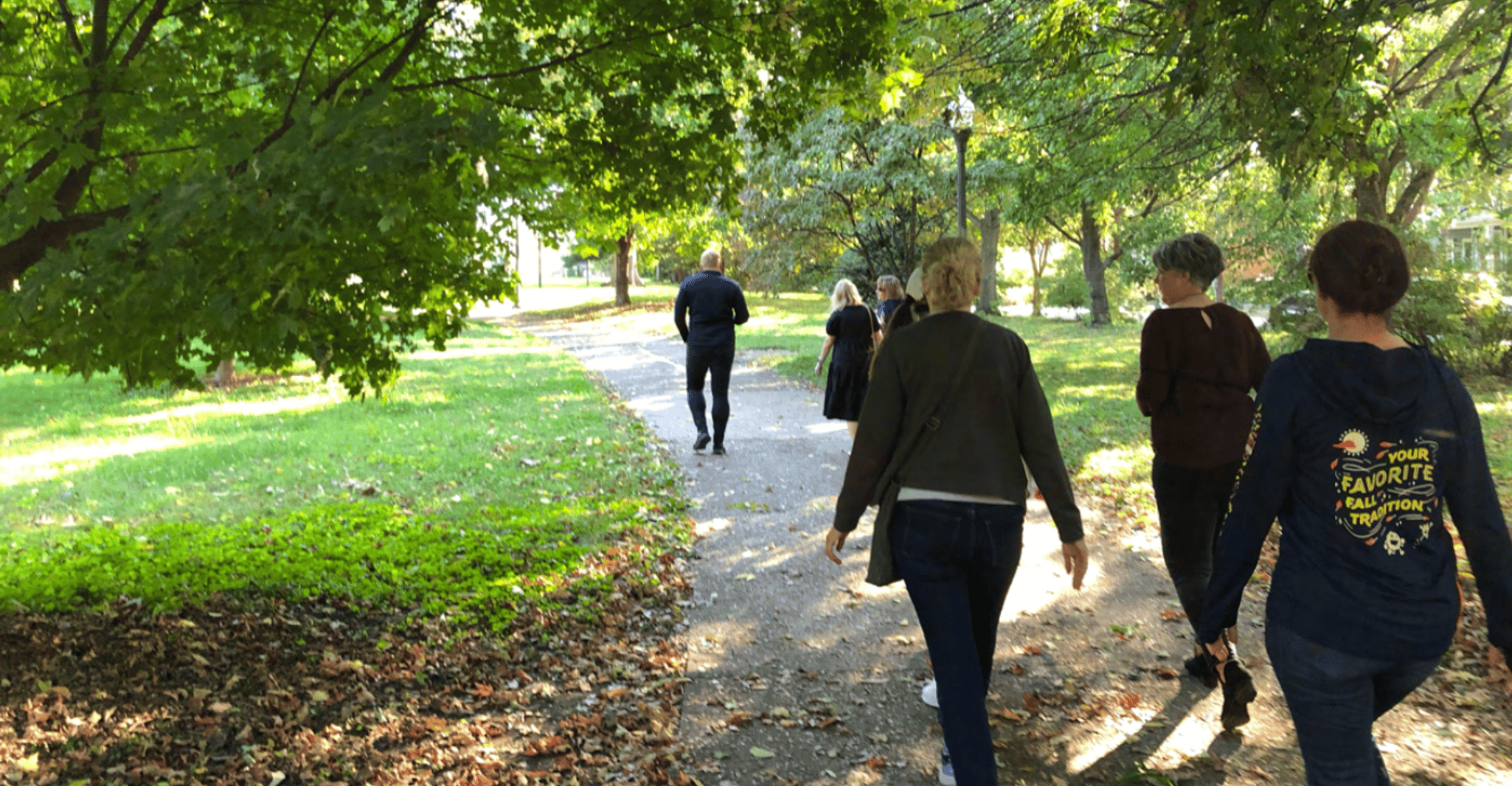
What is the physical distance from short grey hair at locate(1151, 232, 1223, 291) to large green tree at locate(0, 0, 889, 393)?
238cm

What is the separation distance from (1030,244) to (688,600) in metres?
46.1

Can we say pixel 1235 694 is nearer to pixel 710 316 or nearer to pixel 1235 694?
pixel 1235 694

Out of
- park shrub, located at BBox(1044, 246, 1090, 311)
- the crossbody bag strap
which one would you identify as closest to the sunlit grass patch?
the crossbody bag strap

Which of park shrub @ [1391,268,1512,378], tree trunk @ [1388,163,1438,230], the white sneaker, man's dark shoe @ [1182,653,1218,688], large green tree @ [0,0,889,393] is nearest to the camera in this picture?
large green tree @ [0,0,889,393]

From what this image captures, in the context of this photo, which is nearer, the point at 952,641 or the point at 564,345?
the point at 952,641

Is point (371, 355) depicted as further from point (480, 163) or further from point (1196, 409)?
point (1196, 409)

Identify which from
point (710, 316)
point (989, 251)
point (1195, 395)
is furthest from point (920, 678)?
point (989, 251)

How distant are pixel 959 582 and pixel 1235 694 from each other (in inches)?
Answer: 65.3

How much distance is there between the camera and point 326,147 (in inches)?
147

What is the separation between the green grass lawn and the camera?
634 cm

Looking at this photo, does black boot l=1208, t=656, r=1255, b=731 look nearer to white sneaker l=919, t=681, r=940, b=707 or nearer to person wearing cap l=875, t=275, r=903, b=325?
white sneaker l=919, t=681, r=940, b=707

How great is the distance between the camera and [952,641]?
3.16 m

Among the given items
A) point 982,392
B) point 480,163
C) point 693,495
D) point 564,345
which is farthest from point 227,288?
point 564,345

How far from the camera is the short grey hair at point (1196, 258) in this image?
4.23 m
